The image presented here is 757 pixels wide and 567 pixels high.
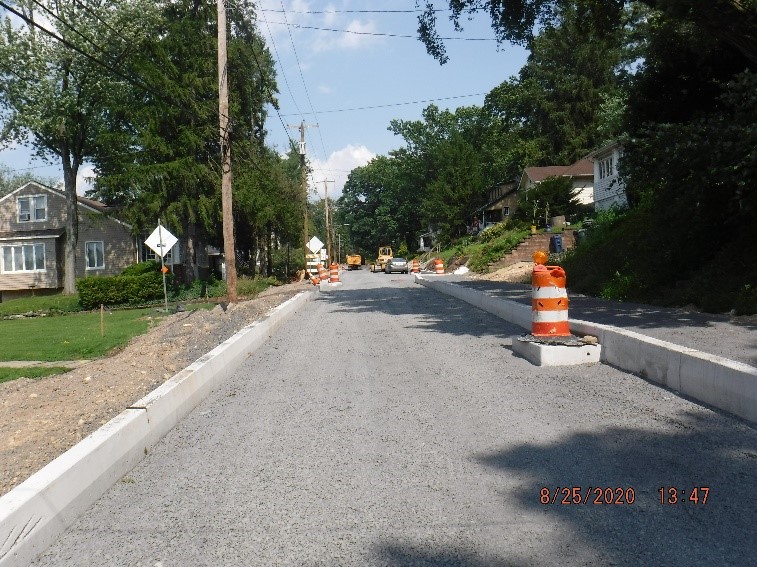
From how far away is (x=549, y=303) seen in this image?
10656 millimetres

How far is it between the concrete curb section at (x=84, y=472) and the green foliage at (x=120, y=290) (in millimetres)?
30527

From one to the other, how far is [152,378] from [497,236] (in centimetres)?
4416

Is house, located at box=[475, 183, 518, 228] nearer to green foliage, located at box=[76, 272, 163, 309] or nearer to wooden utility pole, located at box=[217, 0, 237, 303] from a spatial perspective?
green foliage, located at box=[76, 272, 163, 309]

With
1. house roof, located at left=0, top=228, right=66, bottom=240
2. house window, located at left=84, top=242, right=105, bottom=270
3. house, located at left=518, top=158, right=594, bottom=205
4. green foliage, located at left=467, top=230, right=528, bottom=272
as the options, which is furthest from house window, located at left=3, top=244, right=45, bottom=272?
house, located at left=518, top=158, right=594, bottom=205

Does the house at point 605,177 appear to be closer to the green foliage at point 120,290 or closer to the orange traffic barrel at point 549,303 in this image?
the green foliage at point 120,290

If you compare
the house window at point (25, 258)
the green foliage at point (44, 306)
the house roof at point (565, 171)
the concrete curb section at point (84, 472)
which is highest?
the house roof at point (565, 171)

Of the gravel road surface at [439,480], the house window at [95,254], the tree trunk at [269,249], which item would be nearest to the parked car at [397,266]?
the tree trunk at [269,249]

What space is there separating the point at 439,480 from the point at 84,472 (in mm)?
2561

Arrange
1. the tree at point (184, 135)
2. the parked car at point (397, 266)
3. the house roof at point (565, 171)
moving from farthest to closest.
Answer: the parked car at point (397, 266) → the house roof at point (565, 171) → the tree at point (184, 135)

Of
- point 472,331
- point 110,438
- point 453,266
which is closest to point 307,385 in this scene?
point 110,438

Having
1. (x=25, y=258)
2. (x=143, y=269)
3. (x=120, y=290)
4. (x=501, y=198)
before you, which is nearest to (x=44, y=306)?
(x=120, y=290)

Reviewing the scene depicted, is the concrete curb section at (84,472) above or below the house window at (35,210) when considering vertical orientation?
below

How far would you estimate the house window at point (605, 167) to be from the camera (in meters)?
43.8

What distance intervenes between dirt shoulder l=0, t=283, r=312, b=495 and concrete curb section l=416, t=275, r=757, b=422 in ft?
20.0
